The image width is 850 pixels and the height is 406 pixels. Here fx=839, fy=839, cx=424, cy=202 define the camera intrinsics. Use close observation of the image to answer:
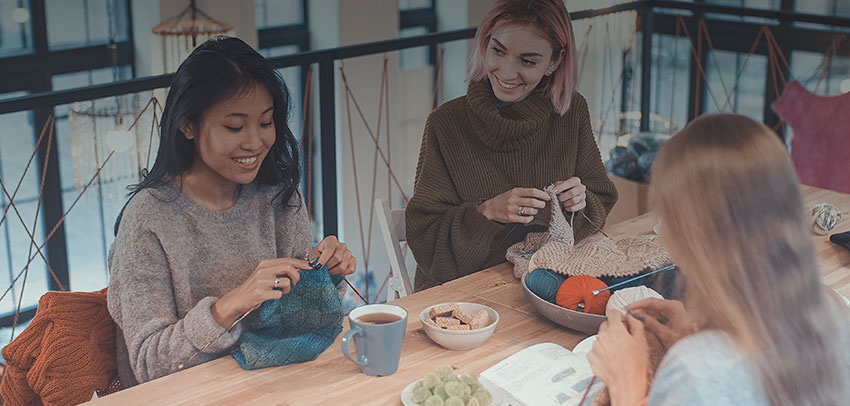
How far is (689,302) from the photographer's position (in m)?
0.93

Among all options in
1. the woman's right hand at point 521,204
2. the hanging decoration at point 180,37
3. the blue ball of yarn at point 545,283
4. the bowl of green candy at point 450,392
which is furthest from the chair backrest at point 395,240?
the hanging decoration at point 180,37

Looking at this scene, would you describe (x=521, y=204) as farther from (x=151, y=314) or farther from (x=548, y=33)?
(x=151, y=314)

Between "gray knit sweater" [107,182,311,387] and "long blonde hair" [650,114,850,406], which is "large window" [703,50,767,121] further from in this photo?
"long blonde hair" [650,114,850,406]

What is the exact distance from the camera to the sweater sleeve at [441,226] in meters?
1.82

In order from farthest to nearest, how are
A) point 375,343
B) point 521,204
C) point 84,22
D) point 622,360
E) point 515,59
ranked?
point 84,22 → point 515,59 → point 521,204 → point 375,343 → point 622,360

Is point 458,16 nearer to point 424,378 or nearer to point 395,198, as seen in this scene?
point 395,198

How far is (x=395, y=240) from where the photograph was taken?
1913 mm

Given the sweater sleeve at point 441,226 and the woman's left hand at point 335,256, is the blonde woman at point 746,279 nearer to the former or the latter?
the woman's left hand at point 335,256

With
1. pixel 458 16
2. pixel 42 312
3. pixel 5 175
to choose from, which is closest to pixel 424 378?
pixel 42 312

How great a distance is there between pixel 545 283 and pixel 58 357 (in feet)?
2.61

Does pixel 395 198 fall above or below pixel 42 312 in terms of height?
below

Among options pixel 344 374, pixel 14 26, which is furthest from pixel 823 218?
pixel 14 26

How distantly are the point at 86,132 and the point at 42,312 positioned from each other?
3060 mm

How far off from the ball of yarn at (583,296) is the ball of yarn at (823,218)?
2.50 ft
